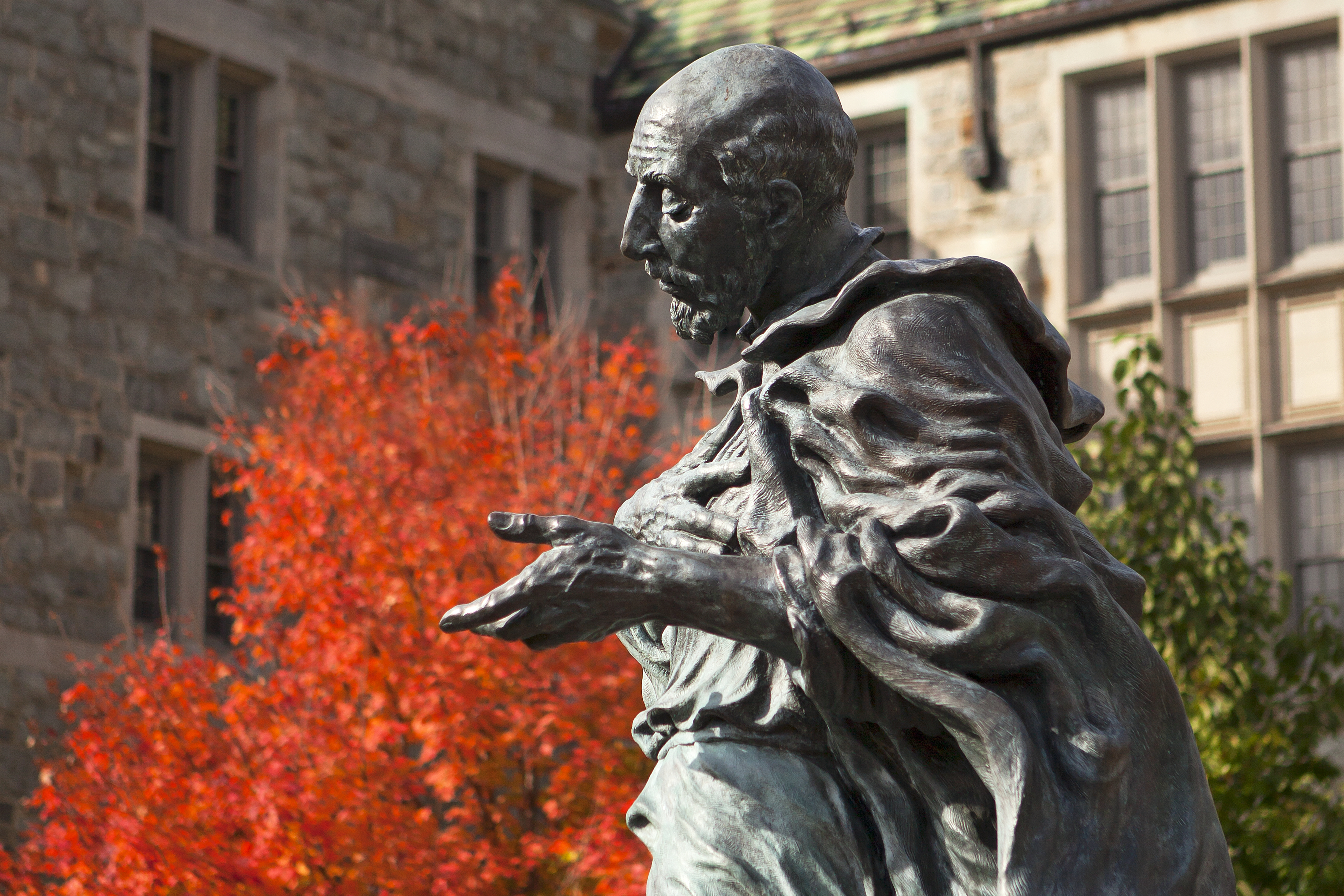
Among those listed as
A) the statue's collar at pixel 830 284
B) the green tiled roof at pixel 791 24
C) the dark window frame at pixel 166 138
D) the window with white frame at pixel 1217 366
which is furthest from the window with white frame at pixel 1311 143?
the statue's collar at pixel 830 284

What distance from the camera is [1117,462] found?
39.6 feet

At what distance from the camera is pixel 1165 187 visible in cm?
1941

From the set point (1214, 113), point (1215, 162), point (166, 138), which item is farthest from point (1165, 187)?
point (166, 138)

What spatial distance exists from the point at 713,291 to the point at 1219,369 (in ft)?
53.7

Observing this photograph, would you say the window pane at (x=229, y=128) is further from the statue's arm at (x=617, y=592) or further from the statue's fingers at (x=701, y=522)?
the statue's arm at (x=617, y=592)

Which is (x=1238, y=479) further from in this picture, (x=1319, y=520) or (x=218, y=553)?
(x=218, y=553)

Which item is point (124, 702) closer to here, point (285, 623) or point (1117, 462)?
point (285, 623)

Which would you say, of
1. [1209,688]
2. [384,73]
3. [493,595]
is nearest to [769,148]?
[493,595]

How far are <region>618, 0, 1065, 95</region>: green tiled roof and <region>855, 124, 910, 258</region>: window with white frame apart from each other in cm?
95

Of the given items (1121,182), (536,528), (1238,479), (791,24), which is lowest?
(536,528)

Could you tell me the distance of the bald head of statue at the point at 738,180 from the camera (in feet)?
10.3

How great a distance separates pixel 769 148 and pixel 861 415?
1.45 ft

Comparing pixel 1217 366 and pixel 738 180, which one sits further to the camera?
pixel 1217 366

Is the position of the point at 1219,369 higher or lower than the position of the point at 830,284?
higher
